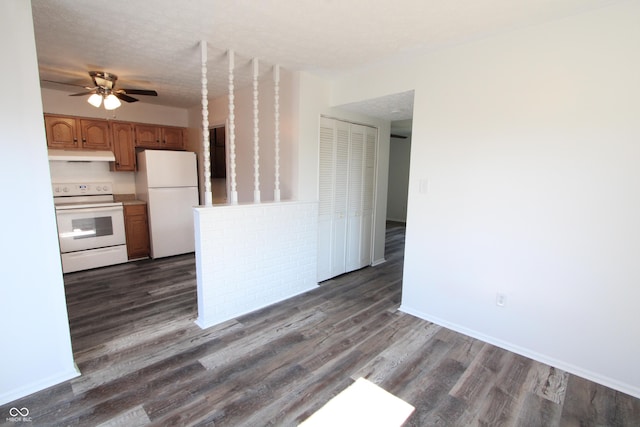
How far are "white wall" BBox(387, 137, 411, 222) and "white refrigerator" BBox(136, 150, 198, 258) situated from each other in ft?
18.5

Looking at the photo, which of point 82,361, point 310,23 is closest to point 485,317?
point 310,23

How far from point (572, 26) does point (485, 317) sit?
2.27m

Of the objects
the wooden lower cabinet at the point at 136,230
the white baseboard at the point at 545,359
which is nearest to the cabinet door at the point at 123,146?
the wooden lower cabinet at the point at 136,230

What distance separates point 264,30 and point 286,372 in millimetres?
2620

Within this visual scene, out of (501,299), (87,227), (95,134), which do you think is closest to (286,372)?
(501,299)

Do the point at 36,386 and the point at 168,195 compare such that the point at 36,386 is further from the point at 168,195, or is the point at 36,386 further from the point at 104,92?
the point at 168,195

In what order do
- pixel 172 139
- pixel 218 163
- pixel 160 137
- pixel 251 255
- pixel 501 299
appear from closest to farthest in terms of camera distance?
pixel 501 299
pixel 251 255
pixel 160 137
pixel 172 139
pixel 218 163

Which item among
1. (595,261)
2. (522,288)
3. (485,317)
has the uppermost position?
(595,261)

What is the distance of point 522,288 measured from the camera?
234cm

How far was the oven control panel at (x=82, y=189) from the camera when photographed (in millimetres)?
4246

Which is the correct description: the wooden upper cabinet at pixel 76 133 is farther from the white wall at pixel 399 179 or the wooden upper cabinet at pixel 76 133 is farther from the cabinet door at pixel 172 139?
the white wall at pixel 399 179

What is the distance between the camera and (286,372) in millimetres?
2133

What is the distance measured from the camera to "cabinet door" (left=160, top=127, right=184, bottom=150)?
4945 mm

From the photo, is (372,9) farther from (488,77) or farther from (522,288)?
(522,288)
